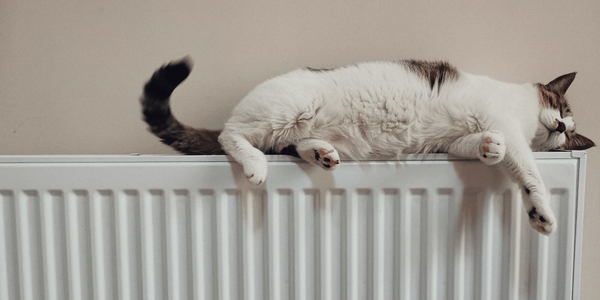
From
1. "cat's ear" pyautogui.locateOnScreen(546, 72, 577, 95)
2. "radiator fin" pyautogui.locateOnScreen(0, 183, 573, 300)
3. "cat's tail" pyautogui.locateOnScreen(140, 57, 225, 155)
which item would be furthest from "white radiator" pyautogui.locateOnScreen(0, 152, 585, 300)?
"cat's ear" pyautogui.locateOnScreen(546, 72, 577, 95)

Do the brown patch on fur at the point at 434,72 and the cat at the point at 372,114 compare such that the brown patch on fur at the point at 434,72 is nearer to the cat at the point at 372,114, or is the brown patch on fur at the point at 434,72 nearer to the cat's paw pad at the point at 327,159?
the cat at the point at 372,114

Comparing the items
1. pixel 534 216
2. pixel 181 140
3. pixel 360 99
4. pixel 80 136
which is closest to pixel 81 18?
pixel 80 136

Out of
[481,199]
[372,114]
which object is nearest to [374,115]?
[372,114]

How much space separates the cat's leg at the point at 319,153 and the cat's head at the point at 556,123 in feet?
1.75

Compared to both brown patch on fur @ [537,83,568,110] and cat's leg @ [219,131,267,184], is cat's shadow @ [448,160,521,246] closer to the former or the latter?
brown patch on fur @ [537,83,568,110]

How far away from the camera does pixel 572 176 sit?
0.69m

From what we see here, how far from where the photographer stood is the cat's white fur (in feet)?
2.39

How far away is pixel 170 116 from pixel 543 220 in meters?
0.81

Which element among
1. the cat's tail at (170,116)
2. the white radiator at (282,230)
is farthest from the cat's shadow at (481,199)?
the cat's tail at (170,116)

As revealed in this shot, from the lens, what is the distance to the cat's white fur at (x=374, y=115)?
0.73 metres

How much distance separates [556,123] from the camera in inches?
31.4

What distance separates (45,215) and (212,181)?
0.35m

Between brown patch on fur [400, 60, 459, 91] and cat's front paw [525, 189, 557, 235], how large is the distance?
0.31 m

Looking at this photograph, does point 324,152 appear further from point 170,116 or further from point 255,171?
point 170,116
